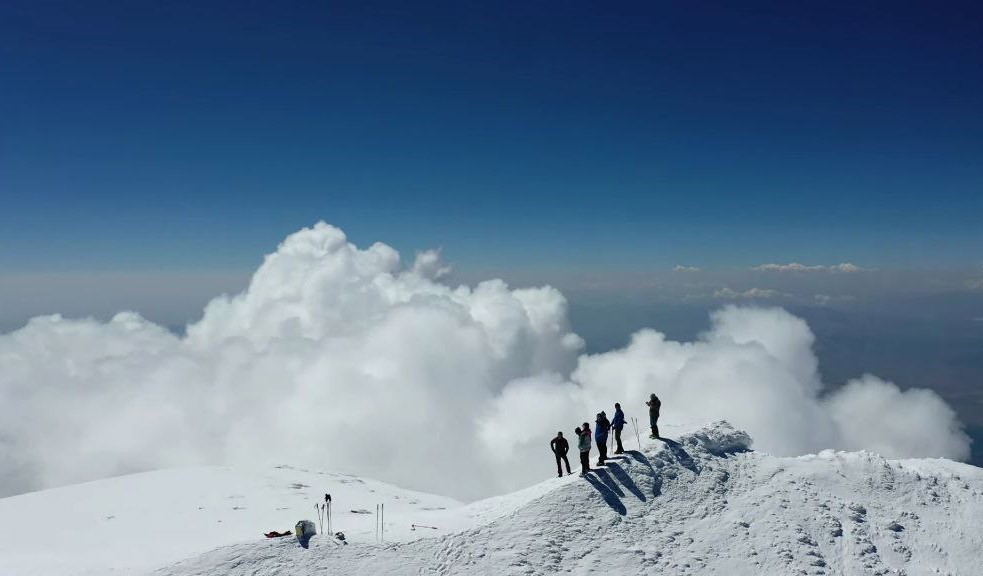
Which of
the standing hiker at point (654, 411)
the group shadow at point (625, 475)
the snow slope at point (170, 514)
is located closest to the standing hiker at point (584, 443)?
the group shadow at point (625, 475)

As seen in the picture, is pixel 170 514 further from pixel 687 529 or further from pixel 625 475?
pixel 687 529

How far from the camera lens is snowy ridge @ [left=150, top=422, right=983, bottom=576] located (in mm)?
18875

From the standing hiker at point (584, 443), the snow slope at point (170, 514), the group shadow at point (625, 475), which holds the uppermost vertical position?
the standing hiker at point (584, 443)

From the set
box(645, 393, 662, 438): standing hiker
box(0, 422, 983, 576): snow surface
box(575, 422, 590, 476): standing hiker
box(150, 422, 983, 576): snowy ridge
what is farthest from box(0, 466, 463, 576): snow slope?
box(645, 393, 662, 438): standing hiker

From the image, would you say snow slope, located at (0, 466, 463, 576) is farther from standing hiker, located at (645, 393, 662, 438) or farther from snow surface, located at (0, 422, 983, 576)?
standing hiker, located at (645, 393, 662, 438)

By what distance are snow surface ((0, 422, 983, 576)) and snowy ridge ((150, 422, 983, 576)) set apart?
0.17 feet

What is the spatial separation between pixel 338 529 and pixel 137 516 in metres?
15.8

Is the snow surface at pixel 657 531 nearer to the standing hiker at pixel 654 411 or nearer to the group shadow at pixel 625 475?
the group shadow at pixel 625 475

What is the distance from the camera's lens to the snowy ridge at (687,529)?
1888 centimetres

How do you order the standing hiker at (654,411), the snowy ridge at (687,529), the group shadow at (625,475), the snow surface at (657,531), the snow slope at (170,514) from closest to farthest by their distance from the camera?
the snowy ridge at (687,529) < the snow surface at (657,531) < the group shadow at (625,475) < the snow slope at (170,514) < the standing hiker at (654,411)

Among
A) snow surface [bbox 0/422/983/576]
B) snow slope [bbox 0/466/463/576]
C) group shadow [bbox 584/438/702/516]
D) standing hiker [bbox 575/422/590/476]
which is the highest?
standing hiker [bbox 575/422/590/476]

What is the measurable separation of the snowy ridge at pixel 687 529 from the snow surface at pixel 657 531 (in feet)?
0.17

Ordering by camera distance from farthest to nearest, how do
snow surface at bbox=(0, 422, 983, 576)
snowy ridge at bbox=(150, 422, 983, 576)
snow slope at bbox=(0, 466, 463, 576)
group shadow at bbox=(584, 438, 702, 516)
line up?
snow slope at bbox=(0, 466, 463, 576), group shadow at bbox=(584, 438, 702, 516), snow surface at bbox=(0, 422, 983, 576), snowy ridge at bbox=(150, 422, 983, 576)

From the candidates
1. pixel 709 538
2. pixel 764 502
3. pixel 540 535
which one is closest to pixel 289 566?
pixel 540 535
